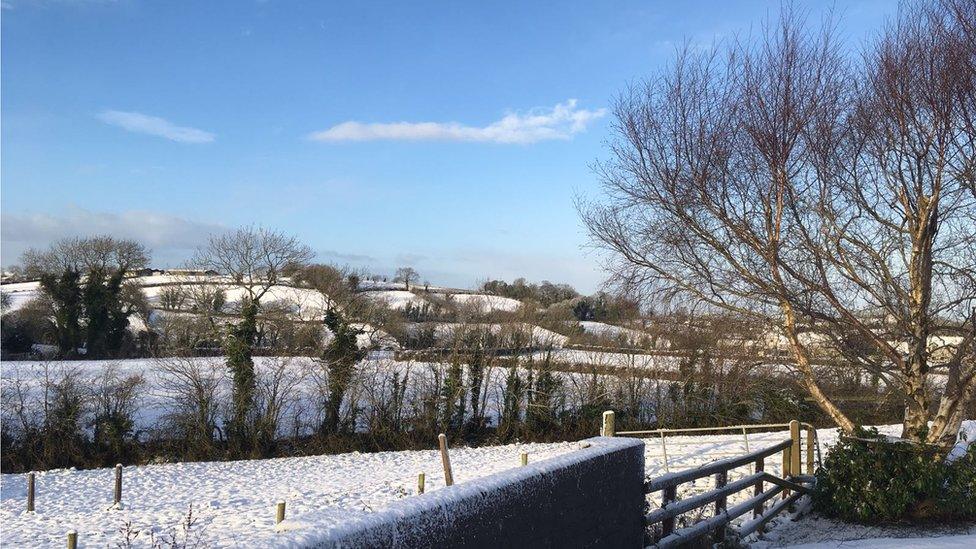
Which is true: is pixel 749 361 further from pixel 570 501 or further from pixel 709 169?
pixel 570 501

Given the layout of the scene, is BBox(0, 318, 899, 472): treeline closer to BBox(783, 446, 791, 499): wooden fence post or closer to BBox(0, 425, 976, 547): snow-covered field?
BBox(0, 425, 976, 547): snow-covered field

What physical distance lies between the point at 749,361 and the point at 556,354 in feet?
74.2

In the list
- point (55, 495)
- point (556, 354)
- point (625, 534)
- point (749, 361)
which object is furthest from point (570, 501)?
point (556, 354)

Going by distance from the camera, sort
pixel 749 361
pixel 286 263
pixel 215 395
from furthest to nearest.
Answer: pixel 286 263 → pixel 215 395 → pixel 749 361

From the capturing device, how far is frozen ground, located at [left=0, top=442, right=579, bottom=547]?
1612 cm

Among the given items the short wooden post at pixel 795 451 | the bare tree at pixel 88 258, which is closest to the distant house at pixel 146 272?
the bare tree at pixel 88 258

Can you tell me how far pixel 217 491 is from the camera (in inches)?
851

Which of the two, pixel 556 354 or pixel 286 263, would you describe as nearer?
pixel 556 354

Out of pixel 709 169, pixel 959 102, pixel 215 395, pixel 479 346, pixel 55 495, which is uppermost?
pixel 959 102

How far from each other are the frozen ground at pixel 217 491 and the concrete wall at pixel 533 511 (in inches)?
318

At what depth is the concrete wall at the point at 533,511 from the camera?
10.2 feet

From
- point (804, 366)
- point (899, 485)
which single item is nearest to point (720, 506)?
point (899, 485)

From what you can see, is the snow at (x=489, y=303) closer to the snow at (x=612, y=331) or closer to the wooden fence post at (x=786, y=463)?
the snow at (x=612, y=331)

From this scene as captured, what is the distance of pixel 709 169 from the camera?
983cm
